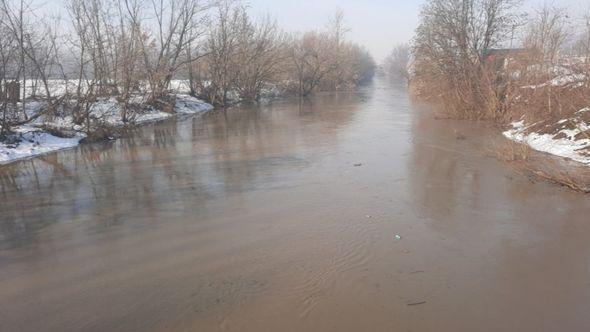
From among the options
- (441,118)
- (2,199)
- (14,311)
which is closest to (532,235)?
(14,311)

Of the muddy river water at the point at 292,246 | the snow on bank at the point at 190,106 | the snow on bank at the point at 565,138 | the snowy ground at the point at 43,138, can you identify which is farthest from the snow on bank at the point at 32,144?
the snow on bank at the point at 565,138

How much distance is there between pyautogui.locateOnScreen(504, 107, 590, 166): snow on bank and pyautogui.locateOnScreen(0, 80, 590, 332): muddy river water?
2.30 m

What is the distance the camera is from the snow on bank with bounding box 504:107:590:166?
11.5m

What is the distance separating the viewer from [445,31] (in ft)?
80.6

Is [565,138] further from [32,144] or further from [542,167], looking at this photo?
[32,144]

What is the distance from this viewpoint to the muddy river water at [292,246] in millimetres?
4656

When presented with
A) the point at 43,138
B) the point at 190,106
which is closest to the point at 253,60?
the point at 190,106

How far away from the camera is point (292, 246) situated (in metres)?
6.34

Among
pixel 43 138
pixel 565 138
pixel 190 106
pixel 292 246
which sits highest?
pixel 190 106

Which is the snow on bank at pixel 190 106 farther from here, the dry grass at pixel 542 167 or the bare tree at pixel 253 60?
the dry grass at pixel 542 167

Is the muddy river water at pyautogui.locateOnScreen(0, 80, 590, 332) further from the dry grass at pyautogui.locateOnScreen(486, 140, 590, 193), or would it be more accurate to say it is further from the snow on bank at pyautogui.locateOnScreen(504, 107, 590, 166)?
the snow on bank at pyautogui.locateOnScreen(504, 107, 590, 166)

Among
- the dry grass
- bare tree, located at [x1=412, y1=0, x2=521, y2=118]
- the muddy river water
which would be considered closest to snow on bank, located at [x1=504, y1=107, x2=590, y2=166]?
the dry grass

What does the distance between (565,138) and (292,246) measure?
10.2m

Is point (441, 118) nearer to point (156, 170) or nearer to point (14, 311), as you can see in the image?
point (156, 170)
